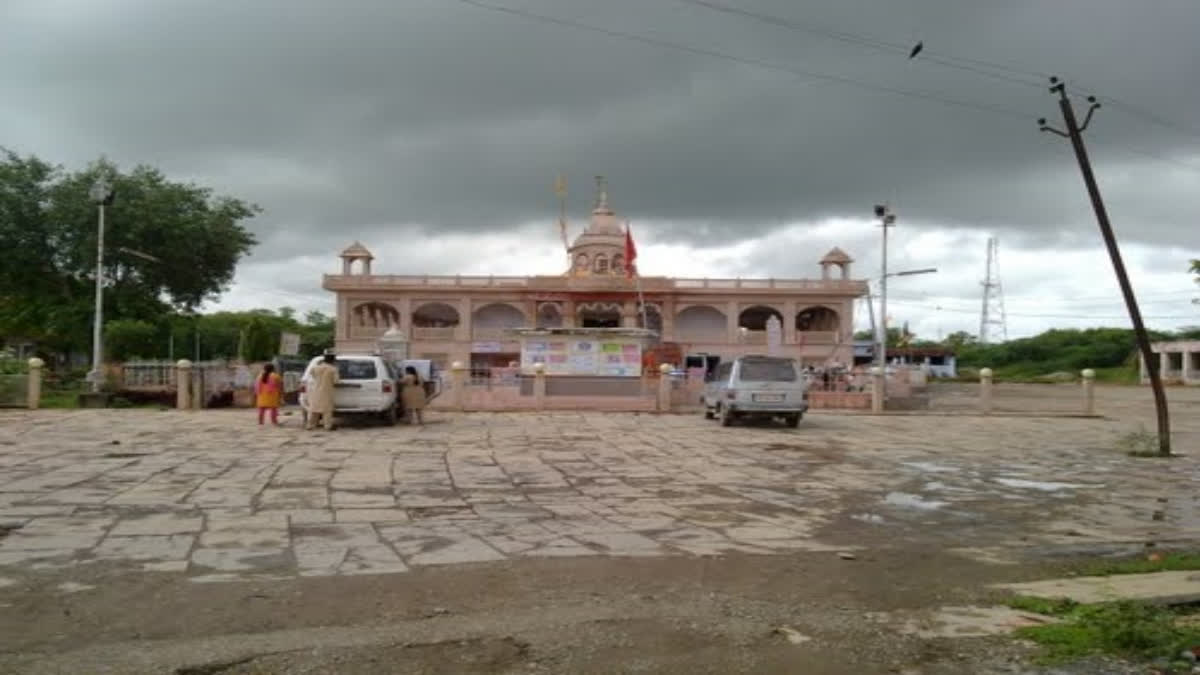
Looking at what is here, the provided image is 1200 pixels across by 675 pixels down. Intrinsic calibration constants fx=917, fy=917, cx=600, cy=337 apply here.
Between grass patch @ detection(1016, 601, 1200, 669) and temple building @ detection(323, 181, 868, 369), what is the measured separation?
46918 mm

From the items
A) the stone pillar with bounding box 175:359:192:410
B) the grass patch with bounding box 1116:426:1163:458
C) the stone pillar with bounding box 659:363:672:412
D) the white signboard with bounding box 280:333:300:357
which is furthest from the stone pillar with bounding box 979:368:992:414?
the stone pillar with bounding box 175:359:192:410

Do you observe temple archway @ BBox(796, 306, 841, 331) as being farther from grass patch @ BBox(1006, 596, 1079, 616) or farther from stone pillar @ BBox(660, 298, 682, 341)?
grass patch @ BBox(1006, 596, 1079, 616)

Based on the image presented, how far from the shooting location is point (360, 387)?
722 inches

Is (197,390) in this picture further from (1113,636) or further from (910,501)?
(1113,636)

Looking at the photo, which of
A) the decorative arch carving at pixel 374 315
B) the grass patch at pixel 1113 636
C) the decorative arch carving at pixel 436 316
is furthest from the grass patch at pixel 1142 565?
the decorative arch carving at pixel 436 316

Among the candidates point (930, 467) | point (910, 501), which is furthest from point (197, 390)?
point (910, 501)

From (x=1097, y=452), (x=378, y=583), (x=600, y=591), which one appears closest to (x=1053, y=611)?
A: (x=600, y=591)

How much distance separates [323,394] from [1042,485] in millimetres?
12466

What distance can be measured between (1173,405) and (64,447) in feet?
131

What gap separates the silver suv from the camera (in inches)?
787

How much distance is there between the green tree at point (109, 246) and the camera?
3291 centimetres

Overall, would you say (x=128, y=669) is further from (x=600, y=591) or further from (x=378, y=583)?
(x=600, y=591)

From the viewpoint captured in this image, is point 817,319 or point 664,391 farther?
point 817,319

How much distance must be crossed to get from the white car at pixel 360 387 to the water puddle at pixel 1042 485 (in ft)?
37.8
